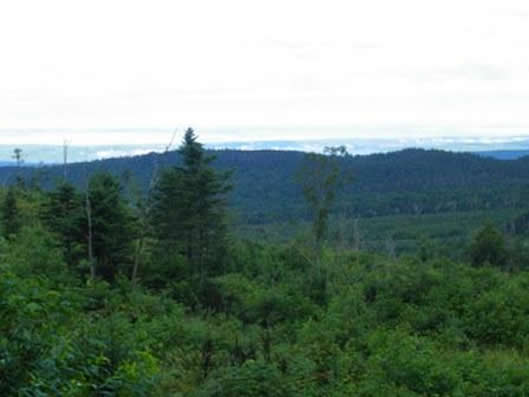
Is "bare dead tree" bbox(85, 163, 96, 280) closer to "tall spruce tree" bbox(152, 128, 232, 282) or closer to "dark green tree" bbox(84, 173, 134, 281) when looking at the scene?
"dark green tree" bbox(84, 173, 134, 281)

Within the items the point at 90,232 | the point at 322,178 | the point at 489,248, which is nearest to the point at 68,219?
the point at 90,232

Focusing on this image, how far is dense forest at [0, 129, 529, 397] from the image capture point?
15.4 ft

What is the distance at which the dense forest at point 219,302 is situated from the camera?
4691 millimetres

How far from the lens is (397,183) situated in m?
136

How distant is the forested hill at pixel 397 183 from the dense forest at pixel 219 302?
7141cm

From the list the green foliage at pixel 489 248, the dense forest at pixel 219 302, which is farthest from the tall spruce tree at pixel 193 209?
the green foliage at pixel 489 248

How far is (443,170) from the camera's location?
143250 mm

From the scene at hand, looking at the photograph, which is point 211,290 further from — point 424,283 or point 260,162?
point 260,162

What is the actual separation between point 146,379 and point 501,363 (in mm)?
5776

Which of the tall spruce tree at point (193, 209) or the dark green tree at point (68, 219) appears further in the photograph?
the tall spruce tree at point (193, 209)

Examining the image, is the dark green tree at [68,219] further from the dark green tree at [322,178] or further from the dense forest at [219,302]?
the dark green tree at [322,178]

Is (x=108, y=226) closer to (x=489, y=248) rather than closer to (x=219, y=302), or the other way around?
(x=219, y=302)

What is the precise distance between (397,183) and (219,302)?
118 m

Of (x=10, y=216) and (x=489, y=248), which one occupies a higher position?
(x=10, y=216)
